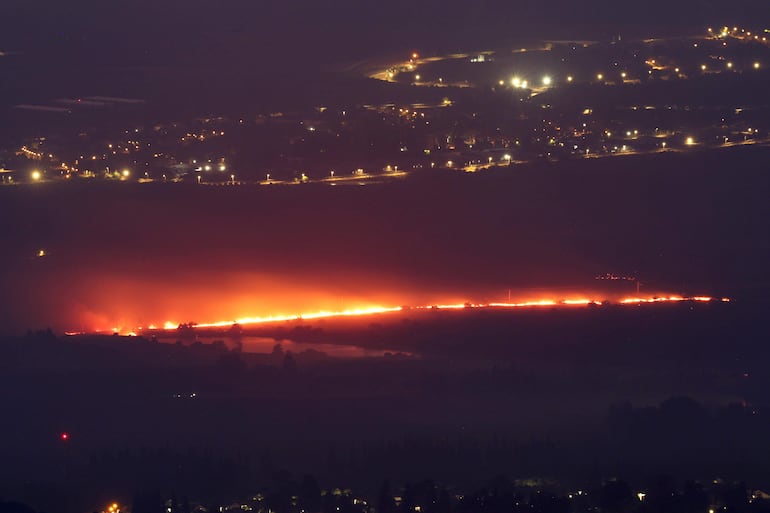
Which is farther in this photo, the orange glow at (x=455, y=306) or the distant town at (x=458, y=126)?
the distant town at (x=458, y=126)

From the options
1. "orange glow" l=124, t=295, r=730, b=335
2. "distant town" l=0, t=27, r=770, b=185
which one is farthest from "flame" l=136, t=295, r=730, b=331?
"distant town" l=0, t=27, r=770, b=185

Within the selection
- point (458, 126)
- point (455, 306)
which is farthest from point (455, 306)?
point (458, 126)

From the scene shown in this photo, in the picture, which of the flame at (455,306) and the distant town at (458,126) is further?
the distant town at (458,126)

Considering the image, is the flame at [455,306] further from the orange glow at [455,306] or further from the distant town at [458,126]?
the distant town at [458,126]

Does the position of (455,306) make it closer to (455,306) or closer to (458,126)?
(455,306)

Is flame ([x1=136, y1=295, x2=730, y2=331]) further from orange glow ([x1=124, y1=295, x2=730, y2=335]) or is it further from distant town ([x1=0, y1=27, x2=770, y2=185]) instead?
distant town ([x1=0, y1=27, x2=770, y2=185])

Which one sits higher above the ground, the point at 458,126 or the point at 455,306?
the point at 458,126

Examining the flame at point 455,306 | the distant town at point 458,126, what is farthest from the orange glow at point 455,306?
the distant town at point 458,126

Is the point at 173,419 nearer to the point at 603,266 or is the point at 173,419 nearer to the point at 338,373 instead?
the point at 338,373

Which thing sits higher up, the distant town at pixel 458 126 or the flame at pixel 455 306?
the distant town at pixel 458 126

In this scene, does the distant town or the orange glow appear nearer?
the orange glow

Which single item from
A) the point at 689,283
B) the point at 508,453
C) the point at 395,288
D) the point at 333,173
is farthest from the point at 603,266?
the point at 508,453
